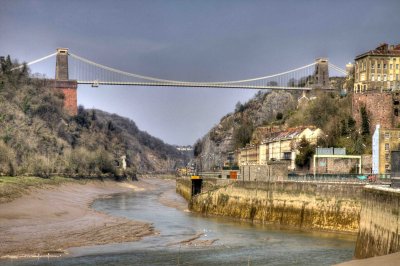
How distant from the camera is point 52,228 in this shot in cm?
4806

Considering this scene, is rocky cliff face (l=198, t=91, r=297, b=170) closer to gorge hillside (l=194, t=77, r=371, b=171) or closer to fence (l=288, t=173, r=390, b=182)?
gorge hillside (l=194, t=77, r=371, b=171)

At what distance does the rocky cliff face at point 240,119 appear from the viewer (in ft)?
549

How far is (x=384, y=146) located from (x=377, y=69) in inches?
1523

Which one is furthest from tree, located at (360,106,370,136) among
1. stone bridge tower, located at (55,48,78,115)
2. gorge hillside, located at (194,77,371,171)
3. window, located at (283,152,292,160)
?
stone bridge tower, located at (55,48,78,115)

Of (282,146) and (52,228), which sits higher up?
(282,146)

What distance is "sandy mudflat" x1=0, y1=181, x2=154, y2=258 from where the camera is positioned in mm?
39219

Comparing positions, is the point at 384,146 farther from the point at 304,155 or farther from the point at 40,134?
the point at 40,134

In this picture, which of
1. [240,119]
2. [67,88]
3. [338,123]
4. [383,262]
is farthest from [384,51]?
[383,262]

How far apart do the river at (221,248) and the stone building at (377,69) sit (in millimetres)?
64842

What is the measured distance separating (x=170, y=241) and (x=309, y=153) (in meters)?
48.0

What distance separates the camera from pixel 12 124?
123438mm

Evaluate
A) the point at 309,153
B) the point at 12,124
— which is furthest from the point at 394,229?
the point at 12,124

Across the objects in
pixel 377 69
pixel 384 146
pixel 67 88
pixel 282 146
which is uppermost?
pixel 67 88

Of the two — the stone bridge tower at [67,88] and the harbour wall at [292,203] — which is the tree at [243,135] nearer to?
the stone bridge tower at [67,88]
